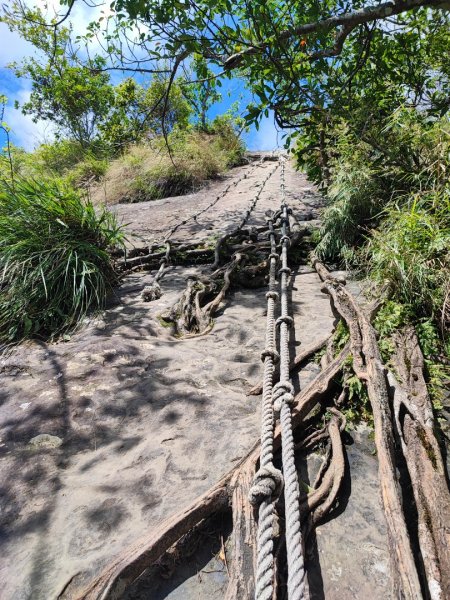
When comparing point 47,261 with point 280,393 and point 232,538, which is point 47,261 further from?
point 232,538

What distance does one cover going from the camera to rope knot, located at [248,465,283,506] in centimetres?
120

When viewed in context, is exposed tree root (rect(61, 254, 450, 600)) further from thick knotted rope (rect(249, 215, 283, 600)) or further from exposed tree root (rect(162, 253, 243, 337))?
exposed tree root (rect(162, 253, 243, 337))

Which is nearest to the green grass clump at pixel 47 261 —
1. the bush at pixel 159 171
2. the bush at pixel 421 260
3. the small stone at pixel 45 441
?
the small stone at pixel 45 441

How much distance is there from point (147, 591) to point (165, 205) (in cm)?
687

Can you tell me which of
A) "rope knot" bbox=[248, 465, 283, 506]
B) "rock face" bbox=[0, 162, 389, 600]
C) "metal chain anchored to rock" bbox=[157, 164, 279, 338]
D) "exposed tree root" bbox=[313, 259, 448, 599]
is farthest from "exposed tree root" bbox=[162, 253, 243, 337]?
"rope knot" bbox=[248, 465, 283, 506]

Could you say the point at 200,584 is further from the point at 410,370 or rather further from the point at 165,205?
the point at 165,205

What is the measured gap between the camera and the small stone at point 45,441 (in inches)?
69.0

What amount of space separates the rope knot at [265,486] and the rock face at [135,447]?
0.72ft

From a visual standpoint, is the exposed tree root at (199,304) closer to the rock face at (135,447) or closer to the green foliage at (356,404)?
the rock face at (135,447)

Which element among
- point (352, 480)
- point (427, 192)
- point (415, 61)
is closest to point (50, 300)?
point (352, 480)

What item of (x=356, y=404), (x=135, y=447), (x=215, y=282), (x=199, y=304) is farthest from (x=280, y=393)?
(x=215, y=282)

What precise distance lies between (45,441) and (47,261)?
6.00ft

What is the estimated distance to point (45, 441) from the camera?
1.78 m

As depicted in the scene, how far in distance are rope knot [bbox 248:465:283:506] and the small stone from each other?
1.03m
